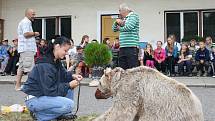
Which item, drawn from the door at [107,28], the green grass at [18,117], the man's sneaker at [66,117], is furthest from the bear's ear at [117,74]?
the door at [107,28]

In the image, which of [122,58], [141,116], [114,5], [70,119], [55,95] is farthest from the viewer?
[114,5]

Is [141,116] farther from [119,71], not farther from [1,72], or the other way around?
[1,72]

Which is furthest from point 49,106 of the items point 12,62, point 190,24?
point 190,24

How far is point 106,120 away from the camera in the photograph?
5473mm

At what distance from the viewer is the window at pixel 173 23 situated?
2153cm

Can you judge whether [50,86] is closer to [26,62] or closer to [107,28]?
[26,62]

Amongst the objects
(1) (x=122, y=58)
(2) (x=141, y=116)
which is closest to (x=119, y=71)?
(2) (x=141, y=116)

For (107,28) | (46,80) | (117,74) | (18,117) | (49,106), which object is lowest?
(18,117)

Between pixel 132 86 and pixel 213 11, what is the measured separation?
54.7 feet

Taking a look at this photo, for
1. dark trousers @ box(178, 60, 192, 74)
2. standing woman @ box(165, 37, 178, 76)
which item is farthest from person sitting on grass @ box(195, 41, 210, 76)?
standing woman @ box(165, 37, 178, 76)

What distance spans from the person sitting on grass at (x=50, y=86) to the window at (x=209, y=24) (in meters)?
15.3

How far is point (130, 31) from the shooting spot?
10391 millimetres

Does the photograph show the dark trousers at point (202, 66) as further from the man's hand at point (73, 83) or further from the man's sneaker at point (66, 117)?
the man's hand at point (73, 83)

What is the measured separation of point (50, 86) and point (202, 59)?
1261 cm
